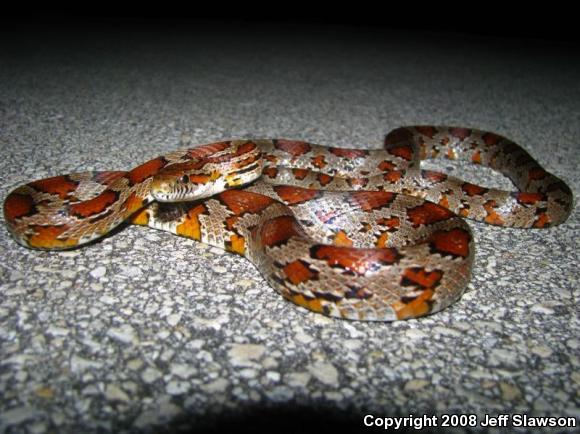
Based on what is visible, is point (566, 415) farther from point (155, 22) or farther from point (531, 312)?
point (155, 22)

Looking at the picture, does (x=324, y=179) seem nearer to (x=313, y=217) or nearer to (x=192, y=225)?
(x=313, y=217)

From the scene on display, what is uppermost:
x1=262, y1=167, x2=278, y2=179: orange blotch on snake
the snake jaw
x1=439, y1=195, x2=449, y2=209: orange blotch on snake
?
the snake jaw

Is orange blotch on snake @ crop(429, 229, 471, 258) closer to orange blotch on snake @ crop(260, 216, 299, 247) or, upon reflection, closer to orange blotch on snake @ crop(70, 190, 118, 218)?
orange blotch on snake @ crop(260, 216, 299, 247)

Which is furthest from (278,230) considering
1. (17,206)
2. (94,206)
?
(17,206)

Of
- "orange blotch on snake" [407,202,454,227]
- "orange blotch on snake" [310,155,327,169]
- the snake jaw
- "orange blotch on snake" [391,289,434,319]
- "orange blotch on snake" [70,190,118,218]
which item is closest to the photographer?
"orange blotch on snake" [391,289,434,319]

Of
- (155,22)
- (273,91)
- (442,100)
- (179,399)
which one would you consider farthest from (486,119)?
(155,22)

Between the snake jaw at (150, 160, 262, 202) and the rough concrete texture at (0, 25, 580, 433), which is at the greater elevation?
the snake jaw at (150, 160, 262, 202)

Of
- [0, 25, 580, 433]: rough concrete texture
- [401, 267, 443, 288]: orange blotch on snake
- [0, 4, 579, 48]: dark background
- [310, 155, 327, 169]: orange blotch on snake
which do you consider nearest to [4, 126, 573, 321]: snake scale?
[401, 267, 443, 288]: orange blotch on snake

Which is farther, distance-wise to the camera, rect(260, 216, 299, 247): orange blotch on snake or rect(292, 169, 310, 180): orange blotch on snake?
rect(292, 169, 310, 180): orange blotch on snake
